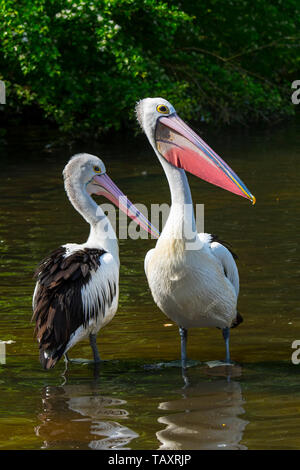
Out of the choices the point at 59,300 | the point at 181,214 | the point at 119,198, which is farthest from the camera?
the point at 119,198

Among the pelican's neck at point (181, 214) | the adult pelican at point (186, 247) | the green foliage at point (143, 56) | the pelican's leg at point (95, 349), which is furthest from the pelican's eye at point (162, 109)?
the green foliage at point (143, 56)

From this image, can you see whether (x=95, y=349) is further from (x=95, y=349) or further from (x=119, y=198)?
(x=119, y=198)

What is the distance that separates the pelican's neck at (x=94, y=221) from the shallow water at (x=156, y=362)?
0.70 meters

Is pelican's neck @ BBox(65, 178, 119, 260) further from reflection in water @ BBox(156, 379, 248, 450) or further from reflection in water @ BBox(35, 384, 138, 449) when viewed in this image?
reflection in water @ BBox(156, 379, 248, 450)

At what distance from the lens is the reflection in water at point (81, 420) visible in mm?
4000

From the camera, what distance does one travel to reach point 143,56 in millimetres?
15133

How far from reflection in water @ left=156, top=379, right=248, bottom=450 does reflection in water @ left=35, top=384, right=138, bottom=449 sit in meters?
0.21

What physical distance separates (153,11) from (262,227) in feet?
20.5

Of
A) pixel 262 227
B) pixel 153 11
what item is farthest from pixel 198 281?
pixel 153 11

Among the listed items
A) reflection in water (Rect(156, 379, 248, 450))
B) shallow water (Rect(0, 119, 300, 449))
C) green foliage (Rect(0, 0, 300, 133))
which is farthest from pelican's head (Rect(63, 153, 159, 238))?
green foliage (Rect(0, 0, 300, 133))

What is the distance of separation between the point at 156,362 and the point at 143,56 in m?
10.6

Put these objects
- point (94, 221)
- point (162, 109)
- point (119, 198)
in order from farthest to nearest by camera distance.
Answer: point (119, 198)
point (94, 221)
point (162, 109)

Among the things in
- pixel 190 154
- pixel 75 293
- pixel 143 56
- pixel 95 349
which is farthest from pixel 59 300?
pixel 143 56

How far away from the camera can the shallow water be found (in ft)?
13.5
